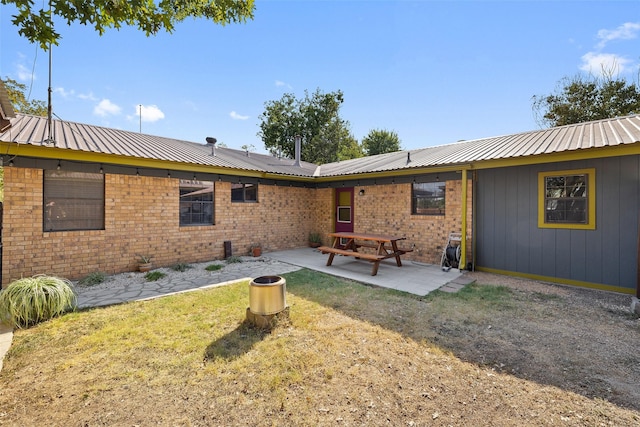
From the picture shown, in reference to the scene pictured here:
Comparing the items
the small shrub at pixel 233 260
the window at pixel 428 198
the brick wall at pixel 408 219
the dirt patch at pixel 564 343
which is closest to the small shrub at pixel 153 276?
the small shrub at pixel 233 260

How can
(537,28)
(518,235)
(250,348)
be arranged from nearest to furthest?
(250,348), (518,235), (537,28)

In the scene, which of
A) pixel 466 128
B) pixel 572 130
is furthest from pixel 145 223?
pixel 466 128

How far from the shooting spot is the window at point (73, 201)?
602 centimetres

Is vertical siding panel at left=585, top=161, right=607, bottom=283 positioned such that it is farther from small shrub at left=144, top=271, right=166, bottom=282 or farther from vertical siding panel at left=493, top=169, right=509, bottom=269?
small shrub at left=144, top=271, right=166, bottom=282

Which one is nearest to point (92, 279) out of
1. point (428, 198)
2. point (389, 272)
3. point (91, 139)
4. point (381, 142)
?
point (91, 139)

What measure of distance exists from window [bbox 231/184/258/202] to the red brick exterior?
19 cm

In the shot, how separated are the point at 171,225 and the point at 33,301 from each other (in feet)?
12.7

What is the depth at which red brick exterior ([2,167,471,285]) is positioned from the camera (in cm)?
570

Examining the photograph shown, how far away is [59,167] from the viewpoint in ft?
19.8

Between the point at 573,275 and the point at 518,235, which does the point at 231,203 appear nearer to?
the point at 518,235

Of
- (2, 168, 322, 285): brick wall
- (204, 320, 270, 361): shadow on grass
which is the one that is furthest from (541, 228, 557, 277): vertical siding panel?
(2, 168, 322, 285): brick wall

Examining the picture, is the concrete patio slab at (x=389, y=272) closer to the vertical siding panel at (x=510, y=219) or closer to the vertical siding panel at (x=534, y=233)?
the vertical siding panel at (x=510, y=219)

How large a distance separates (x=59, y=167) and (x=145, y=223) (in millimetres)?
2021

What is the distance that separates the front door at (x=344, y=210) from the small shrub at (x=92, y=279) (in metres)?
7.17
